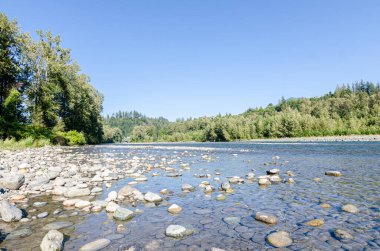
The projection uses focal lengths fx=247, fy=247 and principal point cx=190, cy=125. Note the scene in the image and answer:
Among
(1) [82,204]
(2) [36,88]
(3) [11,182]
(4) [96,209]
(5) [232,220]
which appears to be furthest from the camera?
(2) [36,88]

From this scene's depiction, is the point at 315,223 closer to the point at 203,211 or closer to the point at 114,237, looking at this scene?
the point at 203,211

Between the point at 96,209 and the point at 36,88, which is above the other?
the point at 36,88

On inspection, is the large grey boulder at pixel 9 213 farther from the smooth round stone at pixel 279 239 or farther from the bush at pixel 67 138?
the bush at pixel 67 138

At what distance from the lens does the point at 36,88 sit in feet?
126

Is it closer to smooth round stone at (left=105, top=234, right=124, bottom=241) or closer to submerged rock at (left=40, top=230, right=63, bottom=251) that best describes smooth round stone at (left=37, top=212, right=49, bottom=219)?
submerged rock at (left=40, top=230, right=63, bottom=251)

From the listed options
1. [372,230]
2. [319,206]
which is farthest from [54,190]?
[372,230]

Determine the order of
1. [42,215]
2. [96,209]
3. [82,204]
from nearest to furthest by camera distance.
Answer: [42,215]
[96,209]
[82,204]

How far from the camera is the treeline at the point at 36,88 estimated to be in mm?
30766

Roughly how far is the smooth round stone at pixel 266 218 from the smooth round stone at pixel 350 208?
1864 mm

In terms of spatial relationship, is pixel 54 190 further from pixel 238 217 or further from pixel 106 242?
pixel 238 217

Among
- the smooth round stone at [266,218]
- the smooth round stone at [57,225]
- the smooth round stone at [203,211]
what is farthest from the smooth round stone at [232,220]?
the smooth round stone at [57,225]

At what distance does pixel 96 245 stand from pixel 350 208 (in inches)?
220

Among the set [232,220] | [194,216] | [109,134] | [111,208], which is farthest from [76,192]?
[109,134]

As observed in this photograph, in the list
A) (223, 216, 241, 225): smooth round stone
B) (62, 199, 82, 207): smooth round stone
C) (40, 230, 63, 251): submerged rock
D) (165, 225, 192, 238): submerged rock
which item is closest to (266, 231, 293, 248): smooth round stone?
(223, 216, 241, 225): smooth round stone
